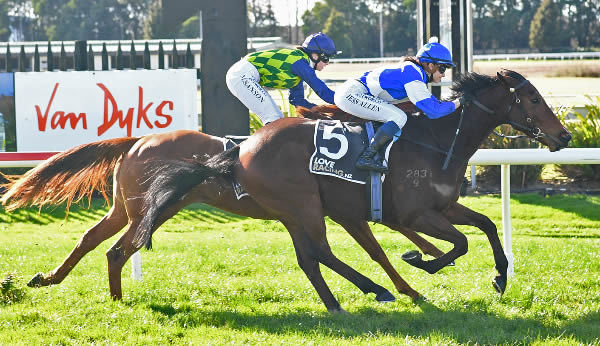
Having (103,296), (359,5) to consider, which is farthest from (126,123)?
(359,5)

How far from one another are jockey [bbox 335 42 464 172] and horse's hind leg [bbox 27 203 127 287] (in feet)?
5.47

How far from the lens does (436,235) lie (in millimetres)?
5496

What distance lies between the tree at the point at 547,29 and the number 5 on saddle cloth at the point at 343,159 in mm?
59529

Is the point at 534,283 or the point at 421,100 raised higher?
the point at 421,100

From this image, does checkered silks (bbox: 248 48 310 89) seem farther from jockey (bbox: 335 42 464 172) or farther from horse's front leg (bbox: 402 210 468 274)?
horse's front leg (bbox: 402 210 468 274)

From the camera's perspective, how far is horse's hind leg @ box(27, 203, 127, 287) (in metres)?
6.03

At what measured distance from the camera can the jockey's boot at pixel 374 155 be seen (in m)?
5.52

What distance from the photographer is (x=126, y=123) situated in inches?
401

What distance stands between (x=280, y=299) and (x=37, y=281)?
1647 mm

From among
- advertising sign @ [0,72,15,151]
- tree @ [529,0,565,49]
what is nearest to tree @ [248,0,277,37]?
tree @ [529,0,565,49]

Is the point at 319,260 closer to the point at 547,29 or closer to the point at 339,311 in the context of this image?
the point at 339,311

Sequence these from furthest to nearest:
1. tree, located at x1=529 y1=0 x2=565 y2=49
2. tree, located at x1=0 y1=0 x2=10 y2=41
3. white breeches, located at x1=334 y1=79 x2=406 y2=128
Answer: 1. tree, located at x1=0 y1=0 x2=10 y2=41
2. tree, located at x1=529 y1=0 x2=565 y2=49
3. white breeches, located at x1=334 y1=79 x2=406 y2=128

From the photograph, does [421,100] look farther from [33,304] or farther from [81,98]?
[81,98]

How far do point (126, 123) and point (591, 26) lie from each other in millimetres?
61863
